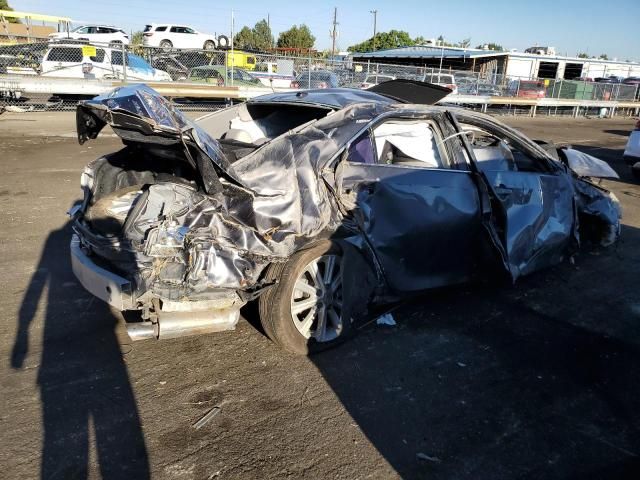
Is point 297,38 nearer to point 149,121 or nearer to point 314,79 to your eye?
point 314,79

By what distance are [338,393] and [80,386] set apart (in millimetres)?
1504

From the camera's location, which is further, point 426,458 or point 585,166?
point 585,166

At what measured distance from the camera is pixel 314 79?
1962cm

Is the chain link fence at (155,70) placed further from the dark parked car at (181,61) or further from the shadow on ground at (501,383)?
the shadow on ground at (501,383)

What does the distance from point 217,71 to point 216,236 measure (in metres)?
16.0

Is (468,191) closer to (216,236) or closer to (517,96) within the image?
(216,236)

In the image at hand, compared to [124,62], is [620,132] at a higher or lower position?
lower

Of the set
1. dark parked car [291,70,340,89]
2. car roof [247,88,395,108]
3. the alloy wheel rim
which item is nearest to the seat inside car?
car roof [247,88,395,108]

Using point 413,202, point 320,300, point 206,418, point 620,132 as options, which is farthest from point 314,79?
point 206,418

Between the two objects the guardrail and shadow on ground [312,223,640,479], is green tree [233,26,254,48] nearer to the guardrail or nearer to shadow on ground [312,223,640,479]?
the guardrail

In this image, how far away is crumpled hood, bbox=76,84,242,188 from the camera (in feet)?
9.28

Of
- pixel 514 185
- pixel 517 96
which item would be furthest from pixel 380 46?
pixel 514 185

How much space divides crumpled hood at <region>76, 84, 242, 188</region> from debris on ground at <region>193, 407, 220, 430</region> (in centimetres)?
130

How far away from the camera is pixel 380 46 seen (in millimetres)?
74500
